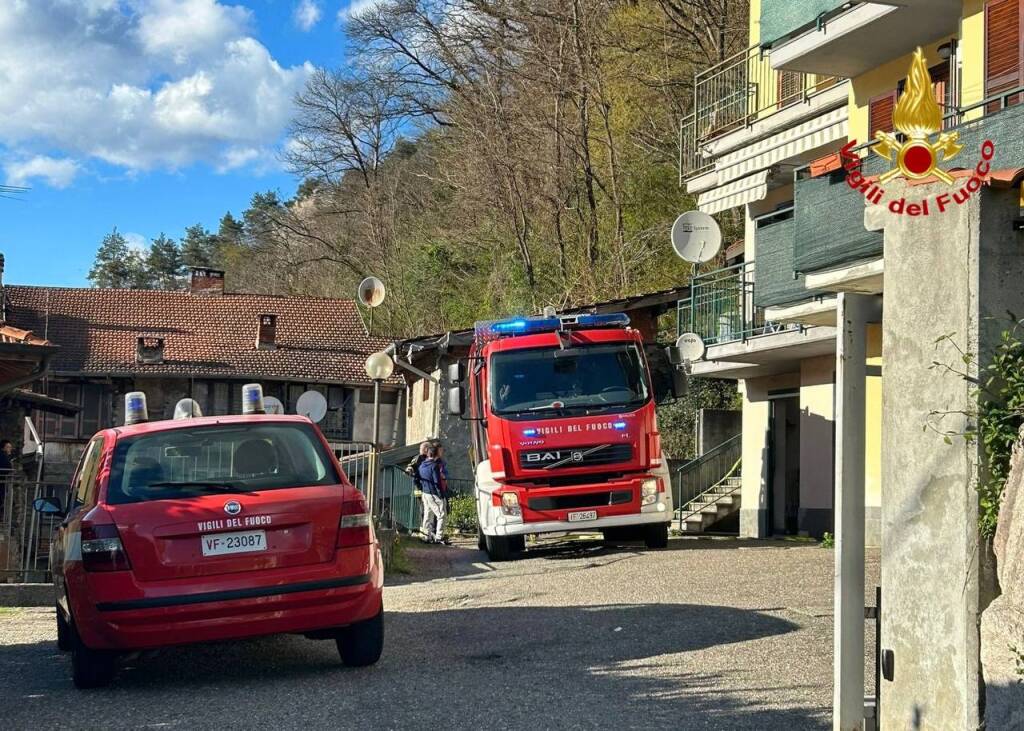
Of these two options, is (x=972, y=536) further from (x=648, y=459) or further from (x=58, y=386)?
(x=58, y=386)

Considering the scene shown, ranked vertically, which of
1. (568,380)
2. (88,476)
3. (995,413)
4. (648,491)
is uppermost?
(568,380)

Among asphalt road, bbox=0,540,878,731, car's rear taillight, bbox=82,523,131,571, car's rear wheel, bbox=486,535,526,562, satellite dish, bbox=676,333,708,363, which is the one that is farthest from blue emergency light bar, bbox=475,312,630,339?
car's rear taillight, bbox=82,523,131,571

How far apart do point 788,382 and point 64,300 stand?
37782mm

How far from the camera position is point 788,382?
998 inches

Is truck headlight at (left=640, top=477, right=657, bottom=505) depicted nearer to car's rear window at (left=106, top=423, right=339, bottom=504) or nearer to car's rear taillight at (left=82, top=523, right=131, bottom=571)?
car's rear window at (left=106, top=423, right=339, bottom=504)

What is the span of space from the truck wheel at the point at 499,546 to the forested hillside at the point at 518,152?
17.9 metres

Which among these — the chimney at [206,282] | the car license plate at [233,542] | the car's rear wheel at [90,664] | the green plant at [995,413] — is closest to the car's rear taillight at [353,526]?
the car license plate at [233,542]

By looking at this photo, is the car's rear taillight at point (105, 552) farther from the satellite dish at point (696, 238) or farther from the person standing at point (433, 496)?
the satellite dish at point (696, 238)

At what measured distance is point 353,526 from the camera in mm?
8930

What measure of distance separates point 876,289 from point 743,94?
13398 mm

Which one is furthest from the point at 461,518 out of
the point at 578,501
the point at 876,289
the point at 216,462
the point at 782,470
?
the point at 216,462

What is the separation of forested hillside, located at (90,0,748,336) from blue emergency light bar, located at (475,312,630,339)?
16114 mm

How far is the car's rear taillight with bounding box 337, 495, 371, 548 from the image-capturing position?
29.1 feet

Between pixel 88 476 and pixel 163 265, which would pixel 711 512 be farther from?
pixel 163 265
